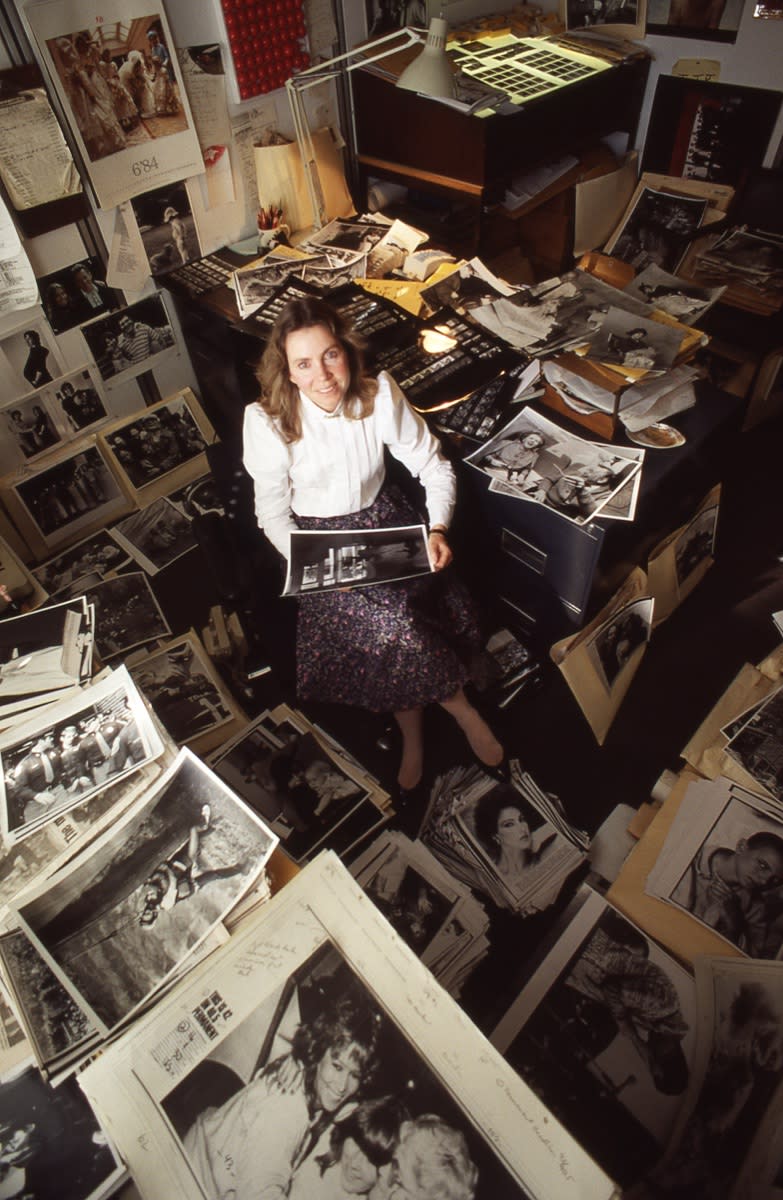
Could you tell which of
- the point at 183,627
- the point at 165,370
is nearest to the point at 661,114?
the point at 165,370

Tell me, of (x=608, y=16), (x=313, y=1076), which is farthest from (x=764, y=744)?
(x=608, y=16)

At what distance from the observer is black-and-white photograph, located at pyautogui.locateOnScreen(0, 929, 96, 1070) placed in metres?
0.84

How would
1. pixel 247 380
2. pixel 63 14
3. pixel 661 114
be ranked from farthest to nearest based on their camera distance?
pixel 661 114 → pixel 247 380 → pixel 63 14

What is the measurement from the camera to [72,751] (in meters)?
1.07

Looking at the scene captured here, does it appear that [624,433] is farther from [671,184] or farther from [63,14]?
[63,14]

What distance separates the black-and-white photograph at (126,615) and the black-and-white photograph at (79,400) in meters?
0.56

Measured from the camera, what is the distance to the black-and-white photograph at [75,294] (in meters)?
2.11

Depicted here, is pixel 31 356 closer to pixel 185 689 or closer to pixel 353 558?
pixel 185 689

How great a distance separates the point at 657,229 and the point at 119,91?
6.25 ft

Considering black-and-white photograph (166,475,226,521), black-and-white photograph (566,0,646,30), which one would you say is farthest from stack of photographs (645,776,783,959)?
black-and-white photograph (566,0,646,30)

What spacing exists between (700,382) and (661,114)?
60.6 inches

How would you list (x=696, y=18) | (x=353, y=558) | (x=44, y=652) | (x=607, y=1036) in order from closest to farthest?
1. (x=44, y=652)
2. (x=607, y=1036)
3. (x=353, y=558)
4. (x=696, y=18)

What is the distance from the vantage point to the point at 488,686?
211cm

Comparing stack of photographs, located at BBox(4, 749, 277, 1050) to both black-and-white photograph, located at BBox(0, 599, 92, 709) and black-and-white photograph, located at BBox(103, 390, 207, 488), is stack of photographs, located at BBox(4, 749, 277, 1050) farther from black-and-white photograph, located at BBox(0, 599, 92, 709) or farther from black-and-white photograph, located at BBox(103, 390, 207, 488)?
black-and-white photograph, located at BBox(103, 390, 207, 488)
